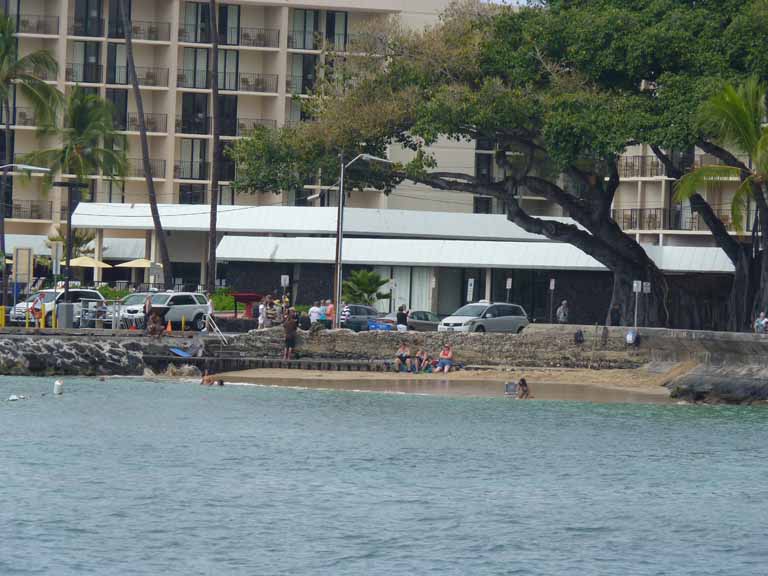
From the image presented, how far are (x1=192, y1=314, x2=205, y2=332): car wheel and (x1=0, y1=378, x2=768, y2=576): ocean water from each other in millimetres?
12047

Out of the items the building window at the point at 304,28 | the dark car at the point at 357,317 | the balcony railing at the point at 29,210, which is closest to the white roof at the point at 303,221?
the balcony railing at the point at 29,210

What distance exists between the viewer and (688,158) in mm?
58500

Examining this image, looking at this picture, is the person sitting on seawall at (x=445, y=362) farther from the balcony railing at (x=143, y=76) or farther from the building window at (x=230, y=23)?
the building window at (x=230, y=23)

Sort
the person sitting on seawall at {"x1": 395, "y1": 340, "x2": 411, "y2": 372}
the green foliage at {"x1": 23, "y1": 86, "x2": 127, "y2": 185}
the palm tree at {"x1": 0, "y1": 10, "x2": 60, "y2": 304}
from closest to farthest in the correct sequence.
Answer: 1. the person sitting on seawall at {"x1": 395, "y1": 340, "x2": 411, "y2": 372}
2. the palm tree at {"x1": 0, "y1": 10, "x2": 60, "y2": 304}
3. the green foliage at {"x1": 23, "y1": 86, "x2": 127, "y2": 185}

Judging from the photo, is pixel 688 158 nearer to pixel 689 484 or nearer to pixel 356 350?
pixel 356 350

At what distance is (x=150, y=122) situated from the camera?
87.9 m

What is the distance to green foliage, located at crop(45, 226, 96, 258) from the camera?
81.5 metres

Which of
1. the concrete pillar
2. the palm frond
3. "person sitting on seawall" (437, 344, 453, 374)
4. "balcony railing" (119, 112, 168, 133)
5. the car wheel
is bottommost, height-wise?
"person sitting on seawall" (437, 344, 453, 374)

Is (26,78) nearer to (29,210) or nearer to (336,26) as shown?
(29,210)

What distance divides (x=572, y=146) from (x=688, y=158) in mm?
13376

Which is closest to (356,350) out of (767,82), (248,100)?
(767,82)

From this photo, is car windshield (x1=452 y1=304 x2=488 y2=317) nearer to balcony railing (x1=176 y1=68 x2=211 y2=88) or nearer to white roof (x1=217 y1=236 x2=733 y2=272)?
white roof (x1=217 y1=236 x2=733 y2=272)

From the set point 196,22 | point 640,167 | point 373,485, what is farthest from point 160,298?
point 196,22

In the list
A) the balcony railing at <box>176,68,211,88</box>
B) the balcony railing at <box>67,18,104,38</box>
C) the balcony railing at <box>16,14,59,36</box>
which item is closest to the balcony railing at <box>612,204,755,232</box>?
the balcony railing at <box>176,68,211,88</box>
